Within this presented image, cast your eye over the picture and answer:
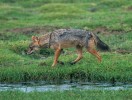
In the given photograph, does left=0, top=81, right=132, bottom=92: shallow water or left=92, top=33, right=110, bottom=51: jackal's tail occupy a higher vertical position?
left=92, top=33, right=110, bottom=51: jackal's tail

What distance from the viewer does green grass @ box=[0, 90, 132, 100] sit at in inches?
548

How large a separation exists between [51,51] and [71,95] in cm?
754

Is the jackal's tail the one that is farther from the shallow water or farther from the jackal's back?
the shallow water

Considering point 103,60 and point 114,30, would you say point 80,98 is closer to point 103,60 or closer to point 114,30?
point 103,60

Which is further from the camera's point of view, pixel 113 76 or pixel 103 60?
pixel 103 60

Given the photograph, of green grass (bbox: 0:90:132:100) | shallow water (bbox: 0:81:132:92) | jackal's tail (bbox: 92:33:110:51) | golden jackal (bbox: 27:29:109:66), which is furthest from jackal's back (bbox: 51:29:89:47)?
green grass (bbox: 0:90:132:100)

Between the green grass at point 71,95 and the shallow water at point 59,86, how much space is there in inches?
39.3

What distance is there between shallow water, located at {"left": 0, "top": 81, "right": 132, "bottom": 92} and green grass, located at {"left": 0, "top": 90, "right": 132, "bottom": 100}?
100 centimetres

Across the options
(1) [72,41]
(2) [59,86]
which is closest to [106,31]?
(1) [72,41]

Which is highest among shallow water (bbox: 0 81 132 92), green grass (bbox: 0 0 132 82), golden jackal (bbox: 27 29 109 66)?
golden jackal (bbox: 27 29 109 66)

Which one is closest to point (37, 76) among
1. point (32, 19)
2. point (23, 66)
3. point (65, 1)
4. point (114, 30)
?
point (23, 66)

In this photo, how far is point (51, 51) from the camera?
71.0 feet

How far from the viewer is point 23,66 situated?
18.5 meters

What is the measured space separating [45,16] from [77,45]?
583 inches
